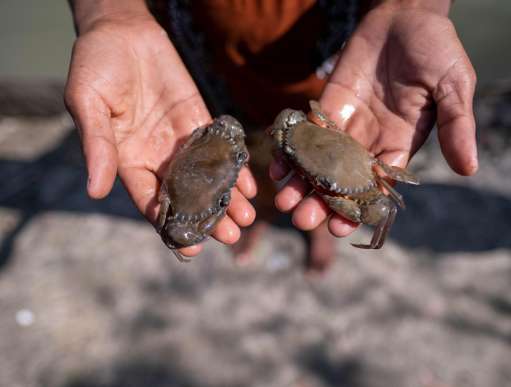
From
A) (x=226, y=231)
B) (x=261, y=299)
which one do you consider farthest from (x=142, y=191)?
(x=261, y=299)

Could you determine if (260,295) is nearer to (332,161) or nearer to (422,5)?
(332,161)

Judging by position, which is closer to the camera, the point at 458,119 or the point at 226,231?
the point at 458,119

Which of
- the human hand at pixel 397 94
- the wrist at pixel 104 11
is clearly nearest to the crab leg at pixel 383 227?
the human hand at pixel 397 94

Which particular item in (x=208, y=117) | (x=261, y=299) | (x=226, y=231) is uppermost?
(x=208, y=117)

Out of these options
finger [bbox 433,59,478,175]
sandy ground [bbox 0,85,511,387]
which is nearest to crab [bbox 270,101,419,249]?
finger [bbox 433,59,478,175]

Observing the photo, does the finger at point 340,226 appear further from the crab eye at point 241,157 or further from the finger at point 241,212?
the crab eye at point 241,157

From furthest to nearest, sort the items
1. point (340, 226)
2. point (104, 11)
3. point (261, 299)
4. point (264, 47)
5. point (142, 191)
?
point (261, 299) < point (264, 47) < point (104, 11) < point (142, 191) < point (340, 226)

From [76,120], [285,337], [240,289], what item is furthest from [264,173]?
[76,120]

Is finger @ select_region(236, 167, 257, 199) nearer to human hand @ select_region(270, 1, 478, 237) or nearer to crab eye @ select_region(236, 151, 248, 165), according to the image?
crab eye @ select_region(236, 151, 248, 165)
